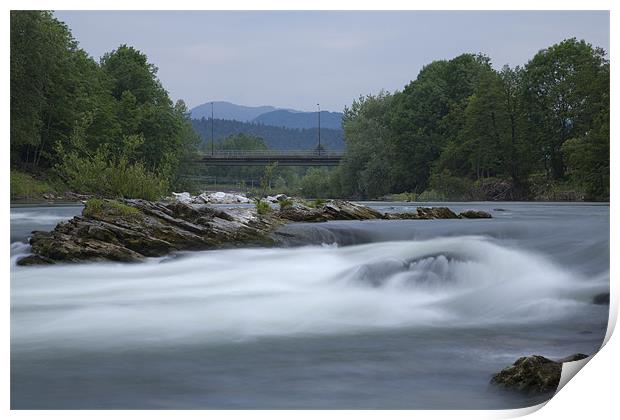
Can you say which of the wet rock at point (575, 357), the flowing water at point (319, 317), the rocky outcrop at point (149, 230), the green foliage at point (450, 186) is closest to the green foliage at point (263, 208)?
the rocky outcrop at point (149, 230)

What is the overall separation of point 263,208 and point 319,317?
1.79m

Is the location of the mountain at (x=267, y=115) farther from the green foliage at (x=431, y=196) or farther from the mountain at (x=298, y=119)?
the green foliage at (x=431, y=196)

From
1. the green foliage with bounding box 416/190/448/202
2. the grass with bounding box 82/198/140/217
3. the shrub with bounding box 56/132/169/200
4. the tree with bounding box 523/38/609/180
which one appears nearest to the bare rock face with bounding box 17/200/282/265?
the grass with bounding box 82/198/140/217

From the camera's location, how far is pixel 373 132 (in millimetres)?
6863

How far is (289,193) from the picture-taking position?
695cm

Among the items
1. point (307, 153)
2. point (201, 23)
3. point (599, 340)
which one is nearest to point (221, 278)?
point (307, 153)

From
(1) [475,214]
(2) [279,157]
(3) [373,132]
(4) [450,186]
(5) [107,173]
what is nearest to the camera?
(5) [107,173]

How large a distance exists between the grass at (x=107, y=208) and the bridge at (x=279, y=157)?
749 mm

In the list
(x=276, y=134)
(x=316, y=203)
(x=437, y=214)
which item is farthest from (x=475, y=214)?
(x=276, y=134)

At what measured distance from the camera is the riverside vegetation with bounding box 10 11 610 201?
5.45 meters

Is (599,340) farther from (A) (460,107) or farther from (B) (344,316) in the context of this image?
(A) (460,107)

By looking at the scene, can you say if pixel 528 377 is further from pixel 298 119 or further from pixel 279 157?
pixel 279 157

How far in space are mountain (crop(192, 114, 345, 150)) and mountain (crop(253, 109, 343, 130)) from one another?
0.06m

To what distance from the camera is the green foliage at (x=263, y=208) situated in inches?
270
